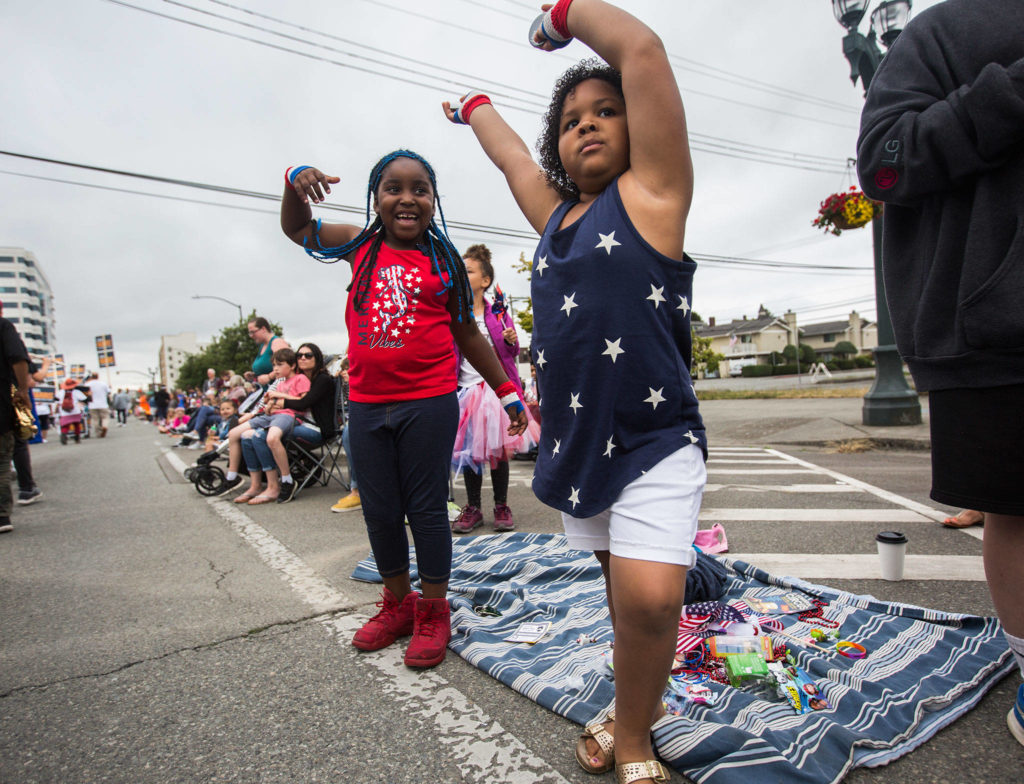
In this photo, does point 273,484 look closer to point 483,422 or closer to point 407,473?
point 483,422

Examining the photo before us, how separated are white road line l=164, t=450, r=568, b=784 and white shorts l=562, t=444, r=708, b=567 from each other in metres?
0.68

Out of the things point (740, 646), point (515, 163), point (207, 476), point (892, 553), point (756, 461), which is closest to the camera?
point (515, 163)

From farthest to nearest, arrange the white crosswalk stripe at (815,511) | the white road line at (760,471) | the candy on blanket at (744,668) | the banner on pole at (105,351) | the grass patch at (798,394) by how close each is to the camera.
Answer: the banner on pole at (105,351)
the grass patch at (798,394)
the white road line at (760,471)
the white crosswalk stripe at (815,511)
the candy on blanket at (744,668)

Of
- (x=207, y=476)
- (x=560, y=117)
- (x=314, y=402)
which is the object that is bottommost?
(x=207, y=476)

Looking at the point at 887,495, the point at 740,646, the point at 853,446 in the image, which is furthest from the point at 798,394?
the point at 740,646

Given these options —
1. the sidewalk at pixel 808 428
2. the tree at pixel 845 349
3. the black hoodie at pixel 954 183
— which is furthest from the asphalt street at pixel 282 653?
the tree at pixel 845 349

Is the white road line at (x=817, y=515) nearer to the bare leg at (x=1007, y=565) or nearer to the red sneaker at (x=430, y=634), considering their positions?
the red sneaker at (x=430, y=634)

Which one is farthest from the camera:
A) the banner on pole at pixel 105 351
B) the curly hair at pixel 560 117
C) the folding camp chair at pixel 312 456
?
the banner on pole at pixel 105 351

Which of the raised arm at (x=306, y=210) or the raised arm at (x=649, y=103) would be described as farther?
the raised arm at (x=306, y=210)

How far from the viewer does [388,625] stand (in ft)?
8.39

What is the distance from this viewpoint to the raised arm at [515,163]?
1863 mm

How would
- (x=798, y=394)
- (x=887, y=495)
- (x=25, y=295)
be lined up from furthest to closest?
(x=25, y=295)
(x=798, y=394)
(x=887, y=495)

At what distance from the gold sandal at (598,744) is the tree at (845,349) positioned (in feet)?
263

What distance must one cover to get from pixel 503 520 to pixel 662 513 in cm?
321
